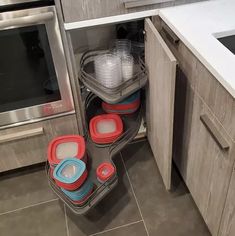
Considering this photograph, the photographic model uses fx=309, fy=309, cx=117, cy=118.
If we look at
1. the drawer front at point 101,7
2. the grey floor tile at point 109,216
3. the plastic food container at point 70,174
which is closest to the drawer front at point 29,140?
the plastic food container at point 70,174

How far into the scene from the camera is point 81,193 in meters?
1.32

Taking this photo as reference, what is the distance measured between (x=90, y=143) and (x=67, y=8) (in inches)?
26.0

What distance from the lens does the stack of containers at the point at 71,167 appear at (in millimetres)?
1292

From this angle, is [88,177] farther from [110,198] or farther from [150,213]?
[150,213]

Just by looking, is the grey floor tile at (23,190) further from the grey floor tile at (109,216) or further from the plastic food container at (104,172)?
the plastic food container at (104,172)

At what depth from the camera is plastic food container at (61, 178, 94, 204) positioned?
132 centimetres

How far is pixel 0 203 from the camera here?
1596mm

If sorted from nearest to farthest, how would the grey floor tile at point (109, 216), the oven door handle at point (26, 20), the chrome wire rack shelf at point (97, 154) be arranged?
the oven door handle at point (26, 20) → the chrome wire rack shelf at point (97, 154) → the grey floor tile at point (109, 216)

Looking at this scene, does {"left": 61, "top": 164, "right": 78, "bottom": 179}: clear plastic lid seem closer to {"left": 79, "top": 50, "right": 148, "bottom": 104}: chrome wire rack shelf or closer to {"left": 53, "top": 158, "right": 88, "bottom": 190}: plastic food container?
{"left": 53, "top": 158, "right": 88, "bottom": 190}: plastic food container

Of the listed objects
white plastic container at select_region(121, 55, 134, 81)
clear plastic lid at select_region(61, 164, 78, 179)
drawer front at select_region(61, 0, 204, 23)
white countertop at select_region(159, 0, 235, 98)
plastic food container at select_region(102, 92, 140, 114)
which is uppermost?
drawer front at select_region(61, 0, 204, 23)

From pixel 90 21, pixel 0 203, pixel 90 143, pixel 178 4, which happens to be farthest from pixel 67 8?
pixel 0 203

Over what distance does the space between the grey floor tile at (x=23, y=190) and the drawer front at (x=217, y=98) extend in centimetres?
98

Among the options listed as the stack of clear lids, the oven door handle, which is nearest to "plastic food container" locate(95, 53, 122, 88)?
the stack of clear lids

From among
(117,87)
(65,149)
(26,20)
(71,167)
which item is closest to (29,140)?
(65,149)
